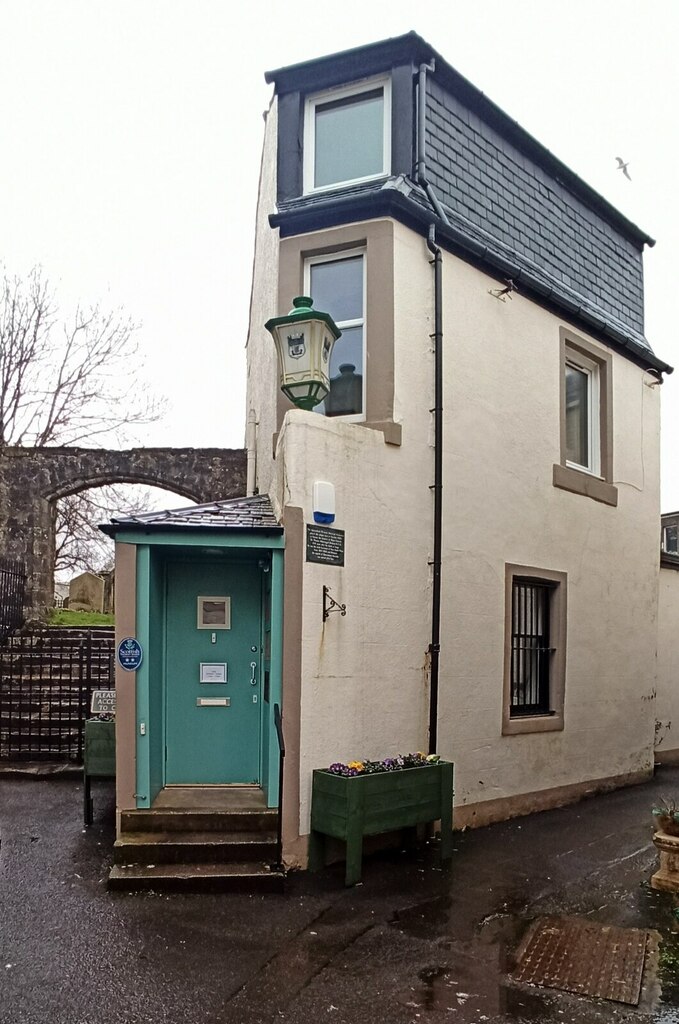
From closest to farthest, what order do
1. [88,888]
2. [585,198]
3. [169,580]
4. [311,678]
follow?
1. [88,888]
2. [311,678]
3. [169,580]
4. [585,198]

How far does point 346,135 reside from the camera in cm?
928

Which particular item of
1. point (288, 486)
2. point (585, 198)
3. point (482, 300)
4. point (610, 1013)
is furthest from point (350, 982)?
point (585, 198)

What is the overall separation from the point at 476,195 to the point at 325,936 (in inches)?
306

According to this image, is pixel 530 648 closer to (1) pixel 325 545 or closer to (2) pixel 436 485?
(2) pixel 436 485

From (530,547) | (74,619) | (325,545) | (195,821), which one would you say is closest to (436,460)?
(325,545)

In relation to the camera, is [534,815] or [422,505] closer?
[422,505]

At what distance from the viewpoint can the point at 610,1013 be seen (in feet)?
15.4

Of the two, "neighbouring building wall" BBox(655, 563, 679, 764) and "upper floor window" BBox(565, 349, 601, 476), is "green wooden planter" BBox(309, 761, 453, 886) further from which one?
"neighbouring building wall" BBox(655, 563, 679, 764)

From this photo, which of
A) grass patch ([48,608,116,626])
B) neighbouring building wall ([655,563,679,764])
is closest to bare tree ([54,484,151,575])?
grass patch ([48,608,116,626])

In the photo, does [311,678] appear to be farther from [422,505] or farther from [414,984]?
[414,984]

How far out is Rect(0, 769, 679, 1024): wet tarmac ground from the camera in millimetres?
4676

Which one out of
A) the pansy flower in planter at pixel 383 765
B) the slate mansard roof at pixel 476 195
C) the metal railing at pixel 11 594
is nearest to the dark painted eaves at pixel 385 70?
the slate mansard roof at pixel 476 195

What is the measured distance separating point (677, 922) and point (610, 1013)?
1435 mm

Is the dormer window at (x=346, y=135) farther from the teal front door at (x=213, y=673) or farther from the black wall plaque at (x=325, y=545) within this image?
the teal front door at (x=213, y=673)
